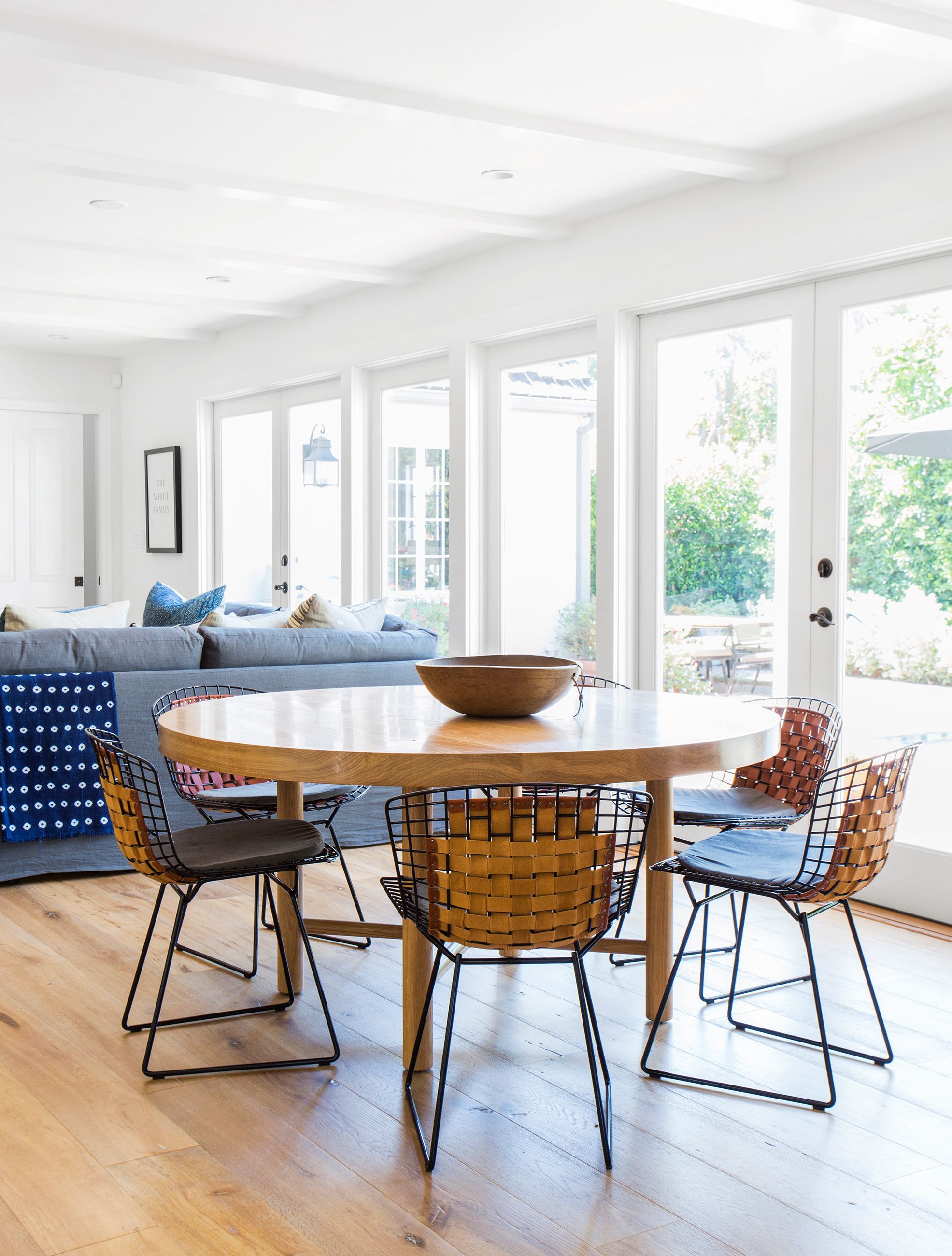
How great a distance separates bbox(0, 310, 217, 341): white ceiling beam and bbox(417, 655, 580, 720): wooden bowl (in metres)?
5.34

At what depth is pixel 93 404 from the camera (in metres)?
9.00

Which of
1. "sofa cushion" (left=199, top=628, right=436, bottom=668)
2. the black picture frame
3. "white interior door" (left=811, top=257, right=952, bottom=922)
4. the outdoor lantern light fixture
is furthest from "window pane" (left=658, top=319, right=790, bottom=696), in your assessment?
the black picture frame

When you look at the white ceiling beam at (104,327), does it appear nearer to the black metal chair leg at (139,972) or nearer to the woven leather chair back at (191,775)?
the woven leather chair back at (191,775)

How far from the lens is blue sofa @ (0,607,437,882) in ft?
13.3

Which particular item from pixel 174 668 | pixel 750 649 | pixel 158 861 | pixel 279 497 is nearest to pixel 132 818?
pixel 158 861

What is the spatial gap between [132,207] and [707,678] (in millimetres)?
3022

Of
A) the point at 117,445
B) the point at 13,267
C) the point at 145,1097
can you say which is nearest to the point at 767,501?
the point at 145,1097

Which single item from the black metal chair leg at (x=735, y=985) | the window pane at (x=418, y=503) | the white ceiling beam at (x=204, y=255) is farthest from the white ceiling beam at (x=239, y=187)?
the black metal chair leg at (x=735, y=985)

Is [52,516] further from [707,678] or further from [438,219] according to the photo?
[707,678]

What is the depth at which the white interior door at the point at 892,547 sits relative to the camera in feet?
12.5

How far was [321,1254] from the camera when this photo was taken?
73.4 inches

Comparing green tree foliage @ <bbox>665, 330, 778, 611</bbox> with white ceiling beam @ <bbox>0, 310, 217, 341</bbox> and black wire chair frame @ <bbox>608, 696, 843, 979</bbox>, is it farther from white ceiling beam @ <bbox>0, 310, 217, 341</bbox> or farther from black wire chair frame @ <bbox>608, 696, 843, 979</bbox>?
white ceiling beam @ <bbox>0, 310, 217, 341</bbox>

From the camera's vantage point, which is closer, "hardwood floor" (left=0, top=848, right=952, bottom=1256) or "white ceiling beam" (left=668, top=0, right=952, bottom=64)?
"hardwood floor" (left=0, top=848, right=952, bottom=1256)

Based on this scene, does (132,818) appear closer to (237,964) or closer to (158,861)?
(158,861)
